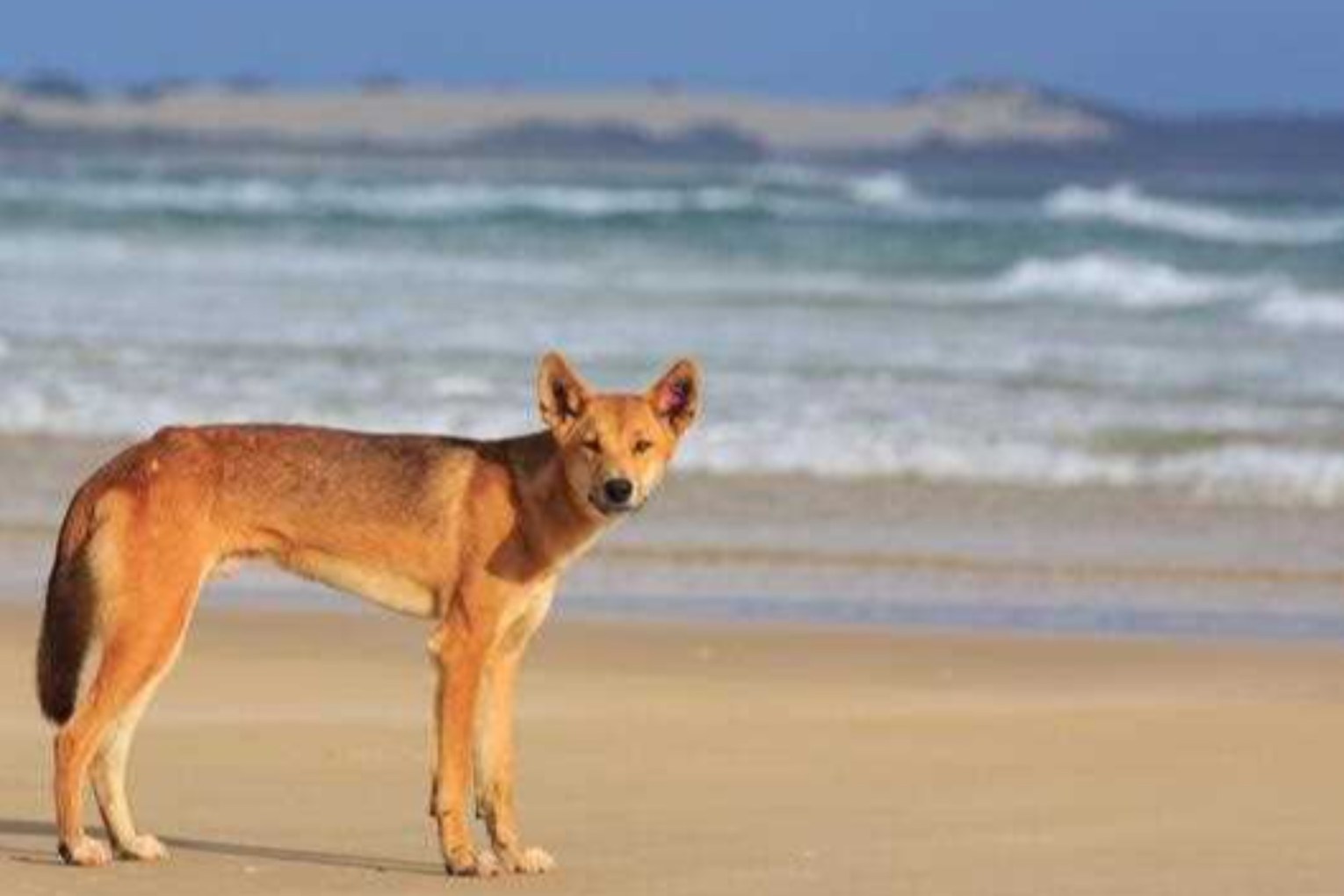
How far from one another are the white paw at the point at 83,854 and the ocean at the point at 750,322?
31.8 ft

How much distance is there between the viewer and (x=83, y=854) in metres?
8.36

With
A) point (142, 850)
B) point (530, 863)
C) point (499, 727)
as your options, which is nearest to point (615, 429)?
point (499, 727)

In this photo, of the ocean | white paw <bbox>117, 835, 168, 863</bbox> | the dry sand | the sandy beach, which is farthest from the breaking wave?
white paw <bbox>117, 835, 168, 863</bbox>

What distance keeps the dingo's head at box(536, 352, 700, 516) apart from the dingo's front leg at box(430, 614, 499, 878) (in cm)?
42

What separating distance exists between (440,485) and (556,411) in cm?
33

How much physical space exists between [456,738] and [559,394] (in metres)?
0.79

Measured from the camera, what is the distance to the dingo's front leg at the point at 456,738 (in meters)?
8.34

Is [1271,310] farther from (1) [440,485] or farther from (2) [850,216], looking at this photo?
(1) [440,485]

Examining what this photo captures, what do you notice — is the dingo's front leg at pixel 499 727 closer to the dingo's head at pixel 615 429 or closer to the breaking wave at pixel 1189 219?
the dingo's head at pixel 615 429

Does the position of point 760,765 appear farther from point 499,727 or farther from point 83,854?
point 83,854

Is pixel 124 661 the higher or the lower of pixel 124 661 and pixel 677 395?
the lower

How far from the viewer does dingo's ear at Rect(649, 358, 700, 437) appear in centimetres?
846

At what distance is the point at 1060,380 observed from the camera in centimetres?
2248

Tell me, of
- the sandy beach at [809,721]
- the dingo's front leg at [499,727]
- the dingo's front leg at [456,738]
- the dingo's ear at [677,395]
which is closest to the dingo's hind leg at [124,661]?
the sandy beach at [809,721]
